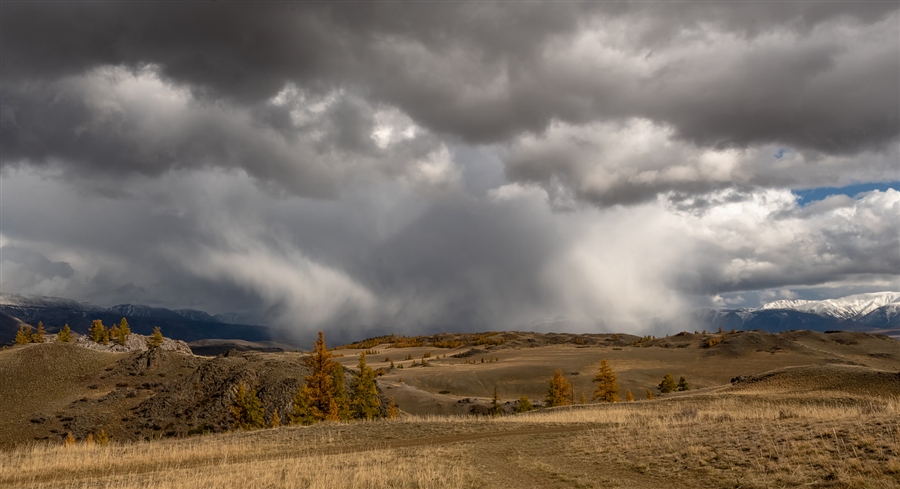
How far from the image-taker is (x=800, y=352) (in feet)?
563

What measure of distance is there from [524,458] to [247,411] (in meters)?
60.8

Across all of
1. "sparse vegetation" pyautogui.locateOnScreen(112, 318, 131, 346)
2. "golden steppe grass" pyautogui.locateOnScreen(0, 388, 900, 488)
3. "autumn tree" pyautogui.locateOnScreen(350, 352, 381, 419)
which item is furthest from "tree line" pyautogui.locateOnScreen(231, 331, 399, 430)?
"sparse vegetation" pyautogui.locateOnScreen(112, 318, 131, 346)

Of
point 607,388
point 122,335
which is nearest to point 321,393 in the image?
point 607,388

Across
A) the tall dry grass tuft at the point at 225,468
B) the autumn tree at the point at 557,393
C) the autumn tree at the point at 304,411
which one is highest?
the tall dry grass tuft at the point at 225,468

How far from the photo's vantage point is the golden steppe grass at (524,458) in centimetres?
1723

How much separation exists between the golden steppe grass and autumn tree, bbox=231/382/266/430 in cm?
4096

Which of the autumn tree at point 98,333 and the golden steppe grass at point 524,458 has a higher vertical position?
the autumn tree at point 98,333

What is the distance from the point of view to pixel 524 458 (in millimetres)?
24297

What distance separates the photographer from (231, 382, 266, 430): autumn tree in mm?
70938

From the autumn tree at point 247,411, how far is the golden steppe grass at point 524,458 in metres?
41.0

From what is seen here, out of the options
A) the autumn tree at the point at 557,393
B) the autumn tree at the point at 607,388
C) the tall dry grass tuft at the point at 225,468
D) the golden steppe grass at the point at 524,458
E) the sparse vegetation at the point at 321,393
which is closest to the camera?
the golden steppe grass at the point at 524,458

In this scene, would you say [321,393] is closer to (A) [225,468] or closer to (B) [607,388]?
(A) [225,468]

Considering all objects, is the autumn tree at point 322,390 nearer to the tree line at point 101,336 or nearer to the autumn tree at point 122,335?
the tree line at point 101,336

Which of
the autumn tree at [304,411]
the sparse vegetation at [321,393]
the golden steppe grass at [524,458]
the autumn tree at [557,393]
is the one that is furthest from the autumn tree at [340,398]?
the autumn tree at [557,393]
